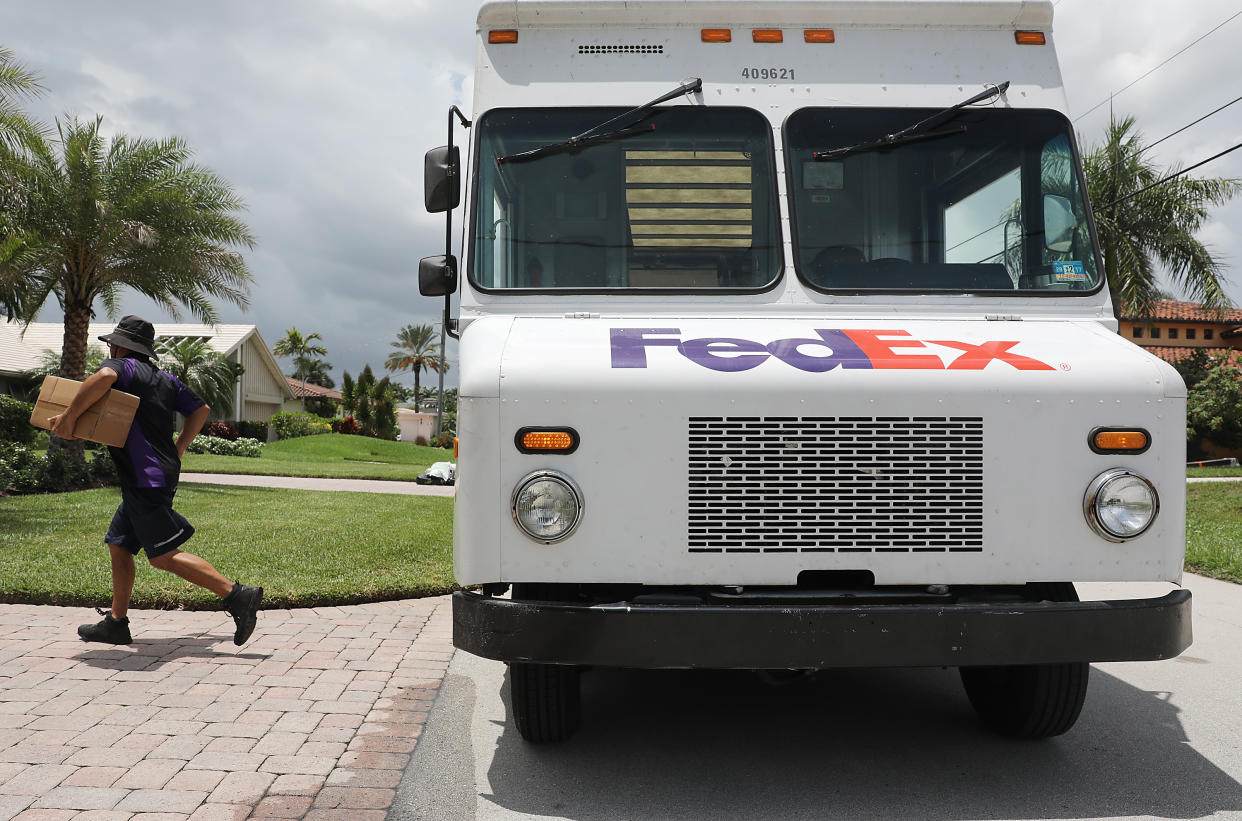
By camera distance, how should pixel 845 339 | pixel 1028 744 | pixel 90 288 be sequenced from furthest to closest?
1. pixel 90 288
2. pixel 1028 744
3. pixel 845 339

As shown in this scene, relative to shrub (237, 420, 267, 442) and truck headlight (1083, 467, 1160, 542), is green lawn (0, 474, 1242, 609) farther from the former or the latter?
shrub (237, 420, 267, 442)

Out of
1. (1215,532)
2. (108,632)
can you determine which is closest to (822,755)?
(108,632)

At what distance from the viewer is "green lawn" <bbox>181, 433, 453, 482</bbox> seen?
2238 centimetres

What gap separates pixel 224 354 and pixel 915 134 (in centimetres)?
3538

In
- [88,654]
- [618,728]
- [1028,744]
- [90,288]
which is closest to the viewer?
[1028,744]

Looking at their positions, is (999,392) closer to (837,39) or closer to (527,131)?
(837,39)

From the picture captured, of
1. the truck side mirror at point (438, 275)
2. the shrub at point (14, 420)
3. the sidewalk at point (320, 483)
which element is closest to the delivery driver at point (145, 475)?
the truck side mirror at point (438, 275)

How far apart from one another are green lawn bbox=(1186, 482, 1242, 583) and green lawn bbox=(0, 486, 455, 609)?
7.21 m

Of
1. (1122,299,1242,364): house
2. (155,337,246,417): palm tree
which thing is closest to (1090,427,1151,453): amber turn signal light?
(155,337,246,417): palm tree

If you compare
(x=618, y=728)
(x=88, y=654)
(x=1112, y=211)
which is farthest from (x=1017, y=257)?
(x=1112, y=211)

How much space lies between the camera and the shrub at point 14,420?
18953mm

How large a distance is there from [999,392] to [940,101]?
166 cm

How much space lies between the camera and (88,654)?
17.5 ft

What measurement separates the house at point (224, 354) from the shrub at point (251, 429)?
1.04 m
